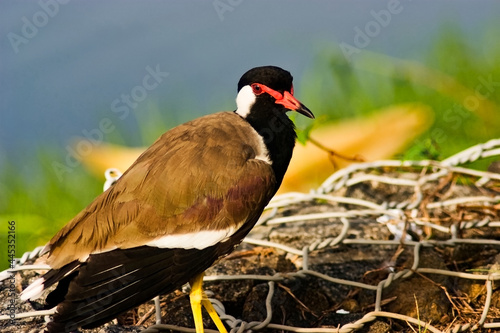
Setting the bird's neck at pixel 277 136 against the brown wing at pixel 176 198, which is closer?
the brown wing at pixel 176 198

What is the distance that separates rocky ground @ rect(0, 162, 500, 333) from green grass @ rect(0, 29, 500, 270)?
124cm

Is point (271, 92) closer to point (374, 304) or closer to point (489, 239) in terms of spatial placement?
point (374, 304)

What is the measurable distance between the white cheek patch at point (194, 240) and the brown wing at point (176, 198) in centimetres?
2

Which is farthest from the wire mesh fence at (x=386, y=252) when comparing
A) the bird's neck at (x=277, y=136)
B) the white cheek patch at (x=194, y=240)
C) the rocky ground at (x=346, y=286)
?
the bird's neck at (x=277, y=136)

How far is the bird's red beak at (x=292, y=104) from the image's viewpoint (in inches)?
145

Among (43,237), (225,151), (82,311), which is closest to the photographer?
(82,311)

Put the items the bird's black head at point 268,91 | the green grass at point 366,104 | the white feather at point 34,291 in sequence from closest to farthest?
1. the white feather at point 34,291
2. the bird's black head at point 268,91
3. the green grass at point 366,104

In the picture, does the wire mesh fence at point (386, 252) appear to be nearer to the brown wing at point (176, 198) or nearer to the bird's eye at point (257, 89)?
the brown wing at point (176, 198)

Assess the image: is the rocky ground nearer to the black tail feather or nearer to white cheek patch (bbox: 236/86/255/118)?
the black tail feather

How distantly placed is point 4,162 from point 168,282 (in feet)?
12.0

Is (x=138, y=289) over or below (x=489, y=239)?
over

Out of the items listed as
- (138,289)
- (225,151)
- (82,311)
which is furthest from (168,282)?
(225,151)

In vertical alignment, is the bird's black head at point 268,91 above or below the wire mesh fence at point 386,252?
above

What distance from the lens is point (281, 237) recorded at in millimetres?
4312
